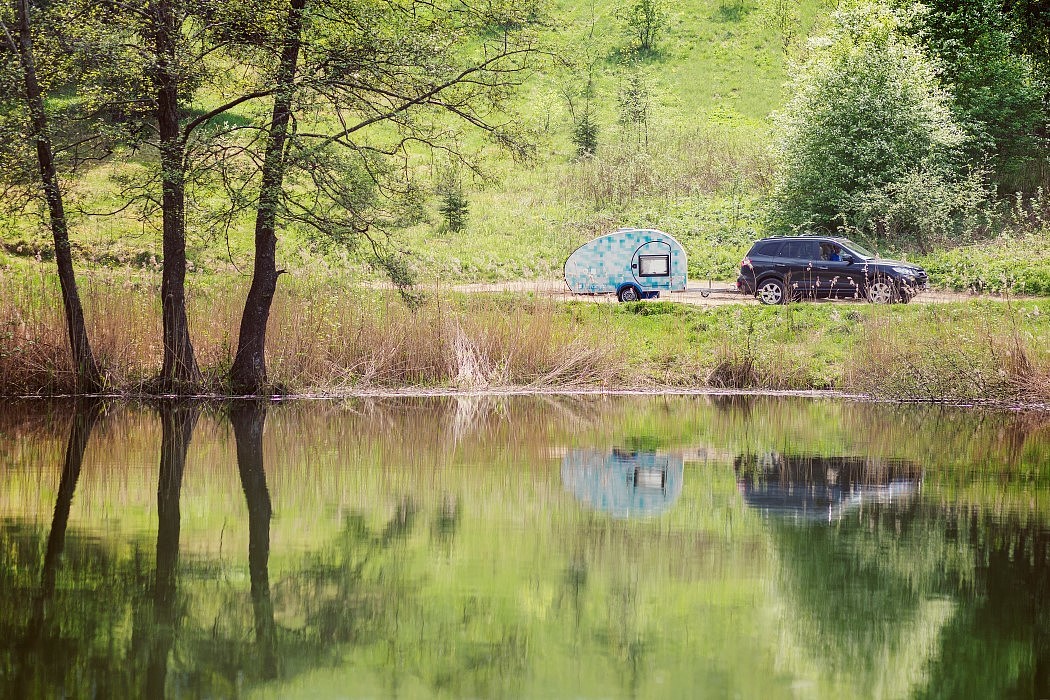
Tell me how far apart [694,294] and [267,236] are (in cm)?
1442

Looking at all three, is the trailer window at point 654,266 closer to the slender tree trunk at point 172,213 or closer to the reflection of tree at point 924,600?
the slender tree trunk at point 172,213

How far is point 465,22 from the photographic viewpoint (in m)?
20.5

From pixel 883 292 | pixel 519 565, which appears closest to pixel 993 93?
pixel 883 292

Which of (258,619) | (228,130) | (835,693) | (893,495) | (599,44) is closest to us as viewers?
(835,693)

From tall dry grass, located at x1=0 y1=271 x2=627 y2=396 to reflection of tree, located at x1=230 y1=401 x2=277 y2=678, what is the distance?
2.39m

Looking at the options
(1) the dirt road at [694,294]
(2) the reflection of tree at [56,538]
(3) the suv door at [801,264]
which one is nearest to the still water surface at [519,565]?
(2) the reflection of tree at [56,538]

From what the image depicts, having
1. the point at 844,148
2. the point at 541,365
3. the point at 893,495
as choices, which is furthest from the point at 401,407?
the point at 844,148

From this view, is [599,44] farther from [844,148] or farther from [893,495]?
[893,495]

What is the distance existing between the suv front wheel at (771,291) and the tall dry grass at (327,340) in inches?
366

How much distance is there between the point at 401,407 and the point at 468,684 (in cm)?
1367

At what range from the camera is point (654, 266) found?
31.0 metres

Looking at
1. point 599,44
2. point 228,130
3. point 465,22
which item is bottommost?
point 228,130

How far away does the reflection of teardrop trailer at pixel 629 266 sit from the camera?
30938mm

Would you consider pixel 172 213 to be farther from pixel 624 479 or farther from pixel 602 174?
pixel 602 174
